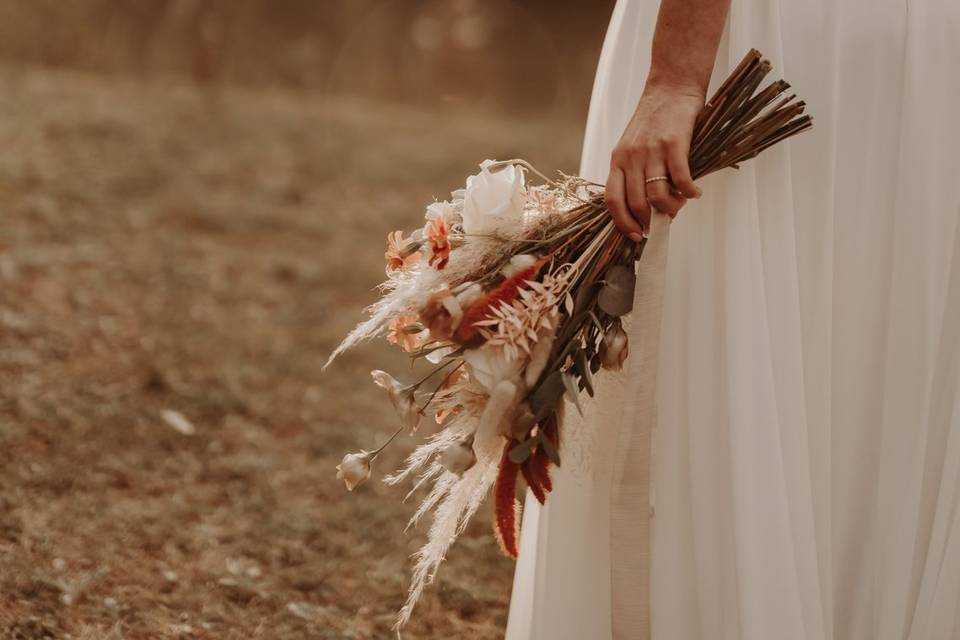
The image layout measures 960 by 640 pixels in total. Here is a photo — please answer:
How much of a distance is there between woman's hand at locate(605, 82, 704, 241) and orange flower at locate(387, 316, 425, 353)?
36cm

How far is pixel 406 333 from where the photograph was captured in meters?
1.61

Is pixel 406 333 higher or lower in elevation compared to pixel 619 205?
lower

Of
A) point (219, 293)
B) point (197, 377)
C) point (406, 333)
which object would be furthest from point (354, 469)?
point (219, 293)

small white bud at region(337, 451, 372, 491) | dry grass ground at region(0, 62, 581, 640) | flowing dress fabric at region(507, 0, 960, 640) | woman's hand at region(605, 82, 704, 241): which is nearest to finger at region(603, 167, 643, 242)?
woman's hand at region(605, 82, 704, 241)

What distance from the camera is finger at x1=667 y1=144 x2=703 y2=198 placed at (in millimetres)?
1483

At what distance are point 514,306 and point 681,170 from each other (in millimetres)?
313

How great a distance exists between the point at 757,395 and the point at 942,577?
15.5 inches

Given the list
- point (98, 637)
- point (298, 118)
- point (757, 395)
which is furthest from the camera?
point (298, 118)

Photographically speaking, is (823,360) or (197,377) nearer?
(823,360)

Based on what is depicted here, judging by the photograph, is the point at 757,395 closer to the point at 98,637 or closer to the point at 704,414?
the point at 704,414

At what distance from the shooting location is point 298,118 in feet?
23.6

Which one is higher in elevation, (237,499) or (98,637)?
(237,499)

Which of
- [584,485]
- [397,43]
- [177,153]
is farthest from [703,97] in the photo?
[397,43]

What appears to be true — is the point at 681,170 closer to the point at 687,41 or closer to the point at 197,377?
the point at 687,41
